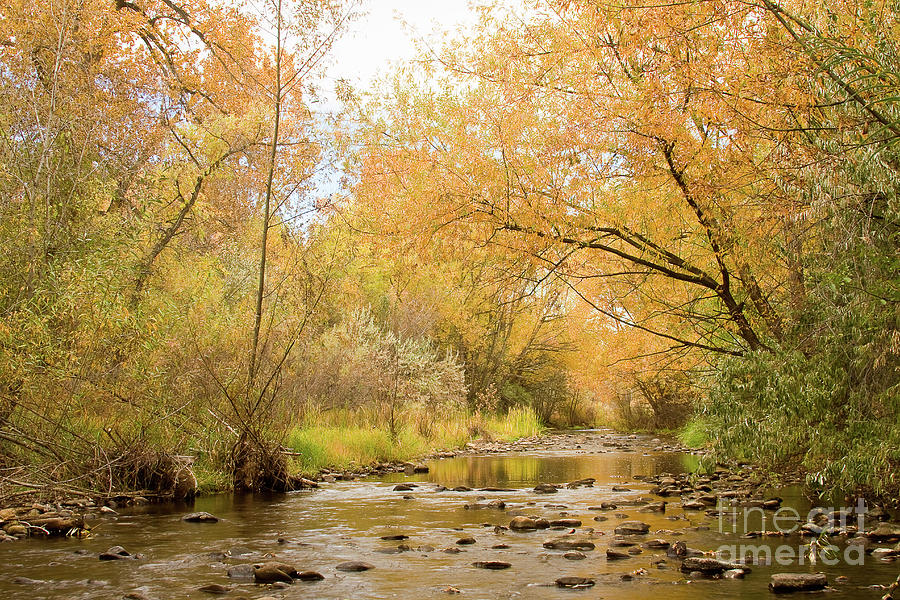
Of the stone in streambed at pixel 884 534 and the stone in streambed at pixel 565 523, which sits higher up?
the stone in streambed at pixel 884 534

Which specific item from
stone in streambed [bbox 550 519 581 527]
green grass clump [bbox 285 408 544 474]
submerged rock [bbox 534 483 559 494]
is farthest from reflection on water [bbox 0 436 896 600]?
green grass clump [bbox 285 408 544 474]

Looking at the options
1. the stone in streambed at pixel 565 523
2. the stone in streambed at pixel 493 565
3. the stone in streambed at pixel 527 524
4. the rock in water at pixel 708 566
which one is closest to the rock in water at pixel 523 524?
the stone in streambed at pixel 527 524

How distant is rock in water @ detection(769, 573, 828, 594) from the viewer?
5.00 m

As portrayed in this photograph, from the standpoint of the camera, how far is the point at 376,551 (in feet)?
22.2

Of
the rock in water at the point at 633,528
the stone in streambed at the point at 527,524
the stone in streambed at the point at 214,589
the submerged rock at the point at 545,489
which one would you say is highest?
the rock in water at the point at 633,528

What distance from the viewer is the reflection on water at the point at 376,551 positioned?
205 inches

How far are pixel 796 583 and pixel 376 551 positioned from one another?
11.7 feet

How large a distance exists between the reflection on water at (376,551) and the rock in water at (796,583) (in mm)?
149

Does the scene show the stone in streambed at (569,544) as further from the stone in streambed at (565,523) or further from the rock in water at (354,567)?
the rock in water at (354,567)

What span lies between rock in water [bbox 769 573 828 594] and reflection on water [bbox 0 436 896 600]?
0.15m

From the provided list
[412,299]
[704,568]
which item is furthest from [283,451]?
[412,299]

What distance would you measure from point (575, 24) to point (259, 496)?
8.23 meters

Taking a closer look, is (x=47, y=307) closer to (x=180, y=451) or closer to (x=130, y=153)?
(x=180, y=451)

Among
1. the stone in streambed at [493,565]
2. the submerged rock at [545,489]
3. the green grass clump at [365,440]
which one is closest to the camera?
the stone in streambed at [493,565]
